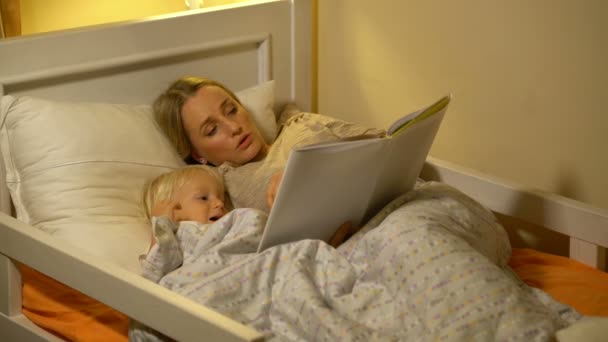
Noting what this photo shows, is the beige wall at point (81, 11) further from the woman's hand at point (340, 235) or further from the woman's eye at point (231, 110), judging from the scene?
the woman's hand at point (340, 235)

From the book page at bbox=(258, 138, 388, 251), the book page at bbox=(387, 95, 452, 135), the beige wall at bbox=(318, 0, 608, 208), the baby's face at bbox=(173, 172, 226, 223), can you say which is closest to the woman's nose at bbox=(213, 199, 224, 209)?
the baby's face at bbox=(173, 172, 226, 223)

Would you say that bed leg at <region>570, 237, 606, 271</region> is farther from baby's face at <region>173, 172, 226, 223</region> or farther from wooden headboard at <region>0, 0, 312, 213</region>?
wooden headboard at <region>0, 0, 312, 213</region>

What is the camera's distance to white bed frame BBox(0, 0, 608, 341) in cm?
130

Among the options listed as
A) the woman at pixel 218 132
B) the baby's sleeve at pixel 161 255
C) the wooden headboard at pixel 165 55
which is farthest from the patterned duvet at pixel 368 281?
the wooden headboard at pixel 165 55

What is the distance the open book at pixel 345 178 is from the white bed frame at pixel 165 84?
10.4 inches

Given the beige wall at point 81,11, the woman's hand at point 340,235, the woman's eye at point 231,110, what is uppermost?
the beige wall at point 81,11

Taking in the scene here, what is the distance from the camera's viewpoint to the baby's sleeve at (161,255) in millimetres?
1453

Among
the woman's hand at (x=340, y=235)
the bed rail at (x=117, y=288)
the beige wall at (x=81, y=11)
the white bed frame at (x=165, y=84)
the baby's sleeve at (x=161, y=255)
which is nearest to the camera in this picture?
the bed rail at (x=117, y=288)

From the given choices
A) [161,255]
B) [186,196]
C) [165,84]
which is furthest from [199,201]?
[165,84]

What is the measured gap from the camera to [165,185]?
1.69 meters

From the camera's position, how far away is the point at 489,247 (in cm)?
156

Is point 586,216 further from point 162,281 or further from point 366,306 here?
point 162,281

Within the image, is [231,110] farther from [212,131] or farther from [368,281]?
[368,281]

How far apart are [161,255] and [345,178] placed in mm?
341
